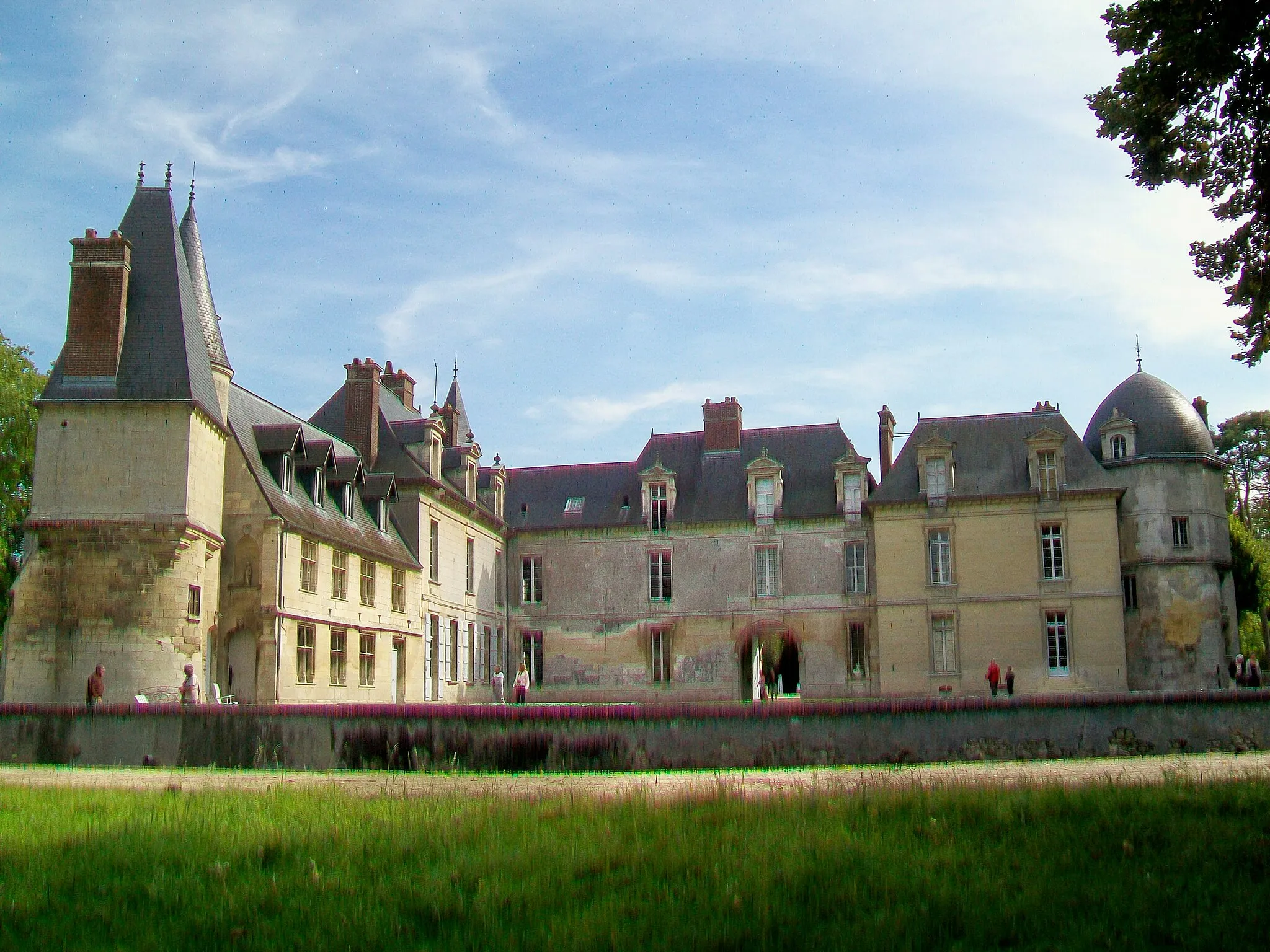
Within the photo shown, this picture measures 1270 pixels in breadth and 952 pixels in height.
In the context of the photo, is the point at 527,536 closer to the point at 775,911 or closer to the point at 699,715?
the point at 699,715

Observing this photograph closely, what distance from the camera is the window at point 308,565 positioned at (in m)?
26.4

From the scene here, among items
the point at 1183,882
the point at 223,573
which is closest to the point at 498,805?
the point at 1183,882

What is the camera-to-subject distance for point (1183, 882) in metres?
6.67

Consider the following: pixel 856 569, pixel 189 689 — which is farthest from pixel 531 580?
pixel 189 689

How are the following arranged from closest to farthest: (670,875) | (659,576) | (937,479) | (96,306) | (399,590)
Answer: (670,875)
(96,306)
(399,590)
(937,479)
(659,576)

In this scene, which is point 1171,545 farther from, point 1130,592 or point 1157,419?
point 1157,419

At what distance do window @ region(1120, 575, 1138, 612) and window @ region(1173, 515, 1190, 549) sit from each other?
153cm

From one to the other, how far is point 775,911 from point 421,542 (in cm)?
2814

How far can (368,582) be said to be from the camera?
30.2m

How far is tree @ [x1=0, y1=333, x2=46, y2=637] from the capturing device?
35219 millimetres

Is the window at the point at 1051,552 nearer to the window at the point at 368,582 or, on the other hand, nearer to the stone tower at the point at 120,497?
the window at the point at 368,582

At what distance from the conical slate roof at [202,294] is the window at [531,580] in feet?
52.5

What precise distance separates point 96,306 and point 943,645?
24849 mm

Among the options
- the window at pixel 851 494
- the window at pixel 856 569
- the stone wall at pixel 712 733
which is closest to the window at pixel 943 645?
the window at pixel 856 569
